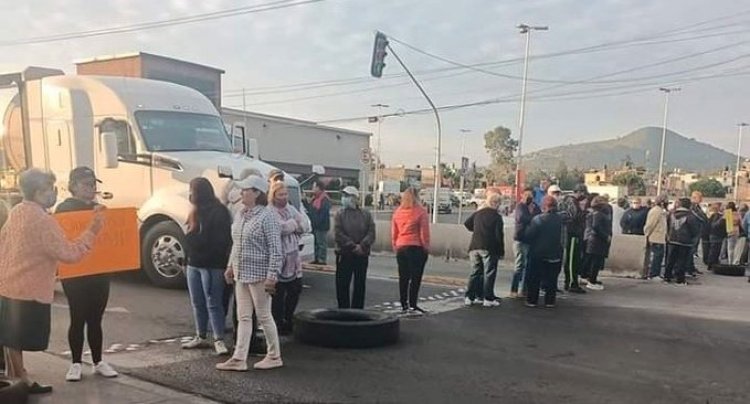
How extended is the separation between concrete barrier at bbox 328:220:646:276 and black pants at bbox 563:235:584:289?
3141mm

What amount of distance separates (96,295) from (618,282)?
37.0 ft

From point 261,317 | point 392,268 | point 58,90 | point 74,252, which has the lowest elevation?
point 392,268

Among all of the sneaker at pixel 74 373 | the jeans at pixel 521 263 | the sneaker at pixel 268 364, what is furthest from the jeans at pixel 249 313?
the jeans at pixel 521 263

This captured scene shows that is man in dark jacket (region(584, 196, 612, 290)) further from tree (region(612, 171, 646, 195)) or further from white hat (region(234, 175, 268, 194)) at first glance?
tree (region(612, 171, 646, 195))

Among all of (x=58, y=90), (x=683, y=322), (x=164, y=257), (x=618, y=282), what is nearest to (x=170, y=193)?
(x=164, y=257)

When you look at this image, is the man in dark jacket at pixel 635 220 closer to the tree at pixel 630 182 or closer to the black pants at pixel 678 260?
the black pants at pixel 678 260

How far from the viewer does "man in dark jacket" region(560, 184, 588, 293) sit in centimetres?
1264

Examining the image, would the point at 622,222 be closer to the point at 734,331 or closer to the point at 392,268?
the point at 392,268

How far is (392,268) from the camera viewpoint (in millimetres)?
15781

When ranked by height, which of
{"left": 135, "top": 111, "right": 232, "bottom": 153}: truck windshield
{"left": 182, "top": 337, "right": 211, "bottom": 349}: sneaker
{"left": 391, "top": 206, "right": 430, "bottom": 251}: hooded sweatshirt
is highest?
{"left": 135, "top": 111, "right": 232, "bottom": 153}: truck windshield

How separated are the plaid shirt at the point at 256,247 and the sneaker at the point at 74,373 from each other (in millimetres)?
1554

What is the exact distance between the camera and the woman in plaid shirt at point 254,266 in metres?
6.47

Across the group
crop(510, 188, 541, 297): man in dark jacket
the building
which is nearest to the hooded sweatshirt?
crop(510, 188, 541, 297): man in dark jacket

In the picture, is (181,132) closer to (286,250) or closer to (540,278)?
(286,250)
